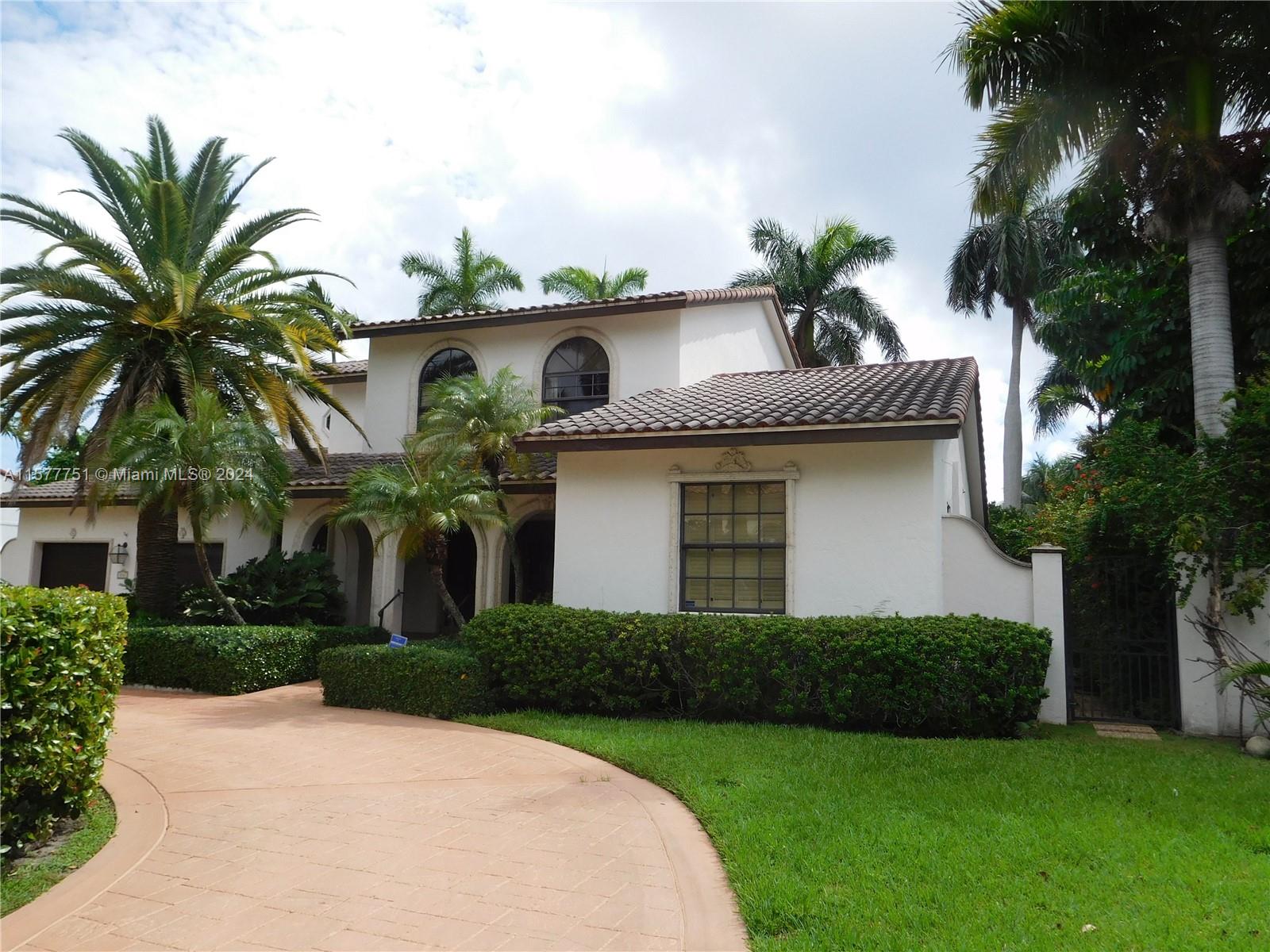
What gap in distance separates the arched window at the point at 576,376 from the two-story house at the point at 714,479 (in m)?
0.04

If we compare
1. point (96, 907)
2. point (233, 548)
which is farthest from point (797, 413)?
point (233, 548)

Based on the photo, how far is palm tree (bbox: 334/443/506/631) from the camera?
12.7 m

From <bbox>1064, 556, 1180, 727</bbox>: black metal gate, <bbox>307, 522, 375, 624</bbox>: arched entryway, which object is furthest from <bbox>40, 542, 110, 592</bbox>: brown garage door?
<bbox>1064, 556, 1180, 727</bbox>: black metal gate

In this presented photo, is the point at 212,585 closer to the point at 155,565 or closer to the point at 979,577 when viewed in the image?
the point at 155,565

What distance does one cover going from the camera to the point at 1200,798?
6.79 meters

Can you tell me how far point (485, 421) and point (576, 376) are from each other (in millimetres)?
3129

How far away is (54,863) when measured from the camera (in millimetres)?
5262

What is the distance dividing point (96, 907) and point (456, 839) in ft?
6.96

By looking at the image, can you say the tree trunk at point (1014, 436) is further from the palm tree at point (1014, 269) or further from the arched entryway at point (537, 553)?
the arched entryway at point (537, 553)

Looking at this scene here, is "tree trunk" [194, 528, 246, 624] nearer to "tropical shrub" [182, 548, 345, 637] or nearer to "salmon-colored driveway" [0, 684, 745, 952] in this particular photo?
"tropical shrub" [182, 548, 345, 637]

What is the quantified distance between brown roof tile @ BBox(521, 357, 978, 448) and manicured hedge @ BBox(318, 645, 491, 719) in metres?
3.39

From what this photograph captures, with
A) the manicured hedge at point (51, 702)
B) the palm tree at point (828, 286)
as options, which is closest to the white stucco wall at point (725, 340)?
the manicured hedge at point (51, 702)

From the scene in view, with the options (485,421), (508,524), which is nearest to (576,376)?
(485,421)

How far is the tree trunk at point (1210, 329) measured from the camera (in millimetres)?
10469
